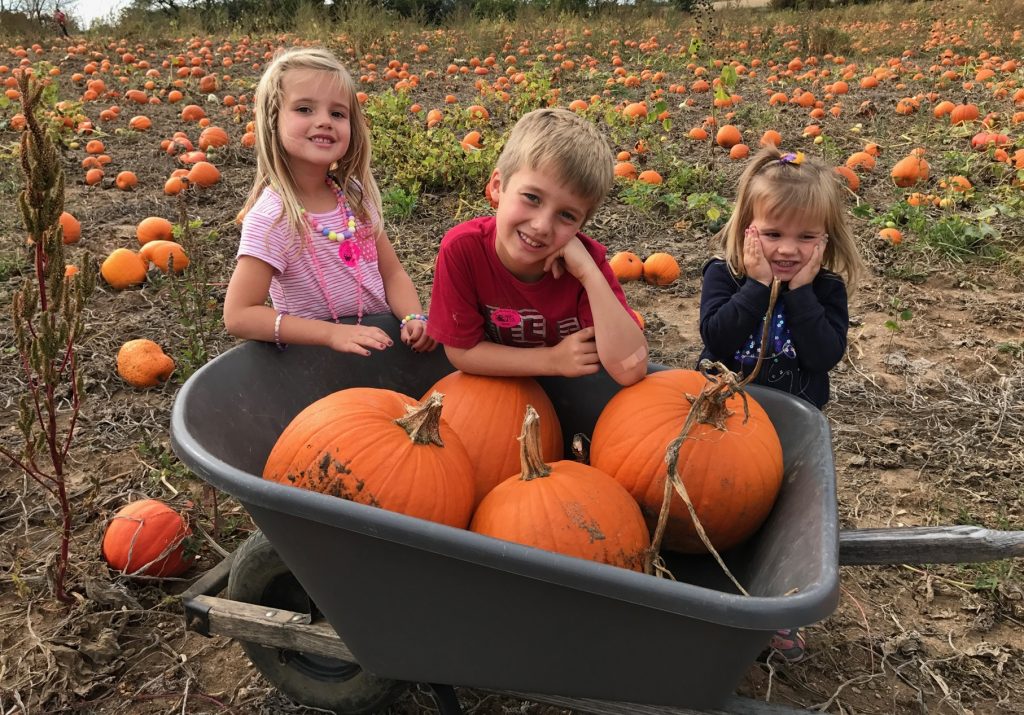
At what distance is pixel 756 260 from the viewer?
7.50 ft

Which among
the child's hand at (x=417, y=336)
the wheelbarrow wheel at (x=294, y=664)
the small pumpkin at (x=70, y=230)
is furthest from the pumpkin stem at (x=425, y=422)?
the small pumpkin at (x=70, y=230)

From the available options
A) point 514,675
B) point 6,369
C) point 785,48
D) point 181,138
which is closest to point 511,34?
point 785,48

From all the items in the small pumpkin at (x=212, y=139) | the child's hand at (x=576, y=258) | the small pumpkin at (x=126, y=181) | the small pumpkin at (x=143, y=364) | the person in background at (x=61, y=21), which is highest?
the person in background at (x=61, y=21)

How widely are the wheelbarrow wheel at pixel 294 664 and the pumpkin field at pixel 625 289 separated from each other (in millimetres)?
136

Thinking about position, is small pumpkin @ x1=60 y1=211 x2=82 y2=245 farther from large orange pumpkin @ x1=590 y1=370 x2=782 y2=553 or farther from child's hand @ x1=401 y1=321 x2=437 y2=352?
large orange pumpkin @ x1=590 y1=370 x2=782 y2=553

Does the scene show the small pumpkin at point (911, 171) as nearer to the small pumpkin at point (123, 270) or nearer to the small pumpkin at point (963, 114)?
the small pumpkin at point (963, 114)

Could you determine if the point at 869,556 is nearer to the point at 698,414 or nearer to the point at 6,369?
the point at 698,414

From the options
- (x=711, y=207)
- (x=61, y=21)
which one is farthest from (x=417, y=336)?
(x=61, y=21)

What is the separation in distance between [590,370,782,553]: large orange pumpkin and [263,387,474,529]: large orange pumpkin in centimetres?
38

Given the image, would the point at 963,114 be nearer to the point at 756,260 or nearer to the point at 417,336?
the point at 756,260

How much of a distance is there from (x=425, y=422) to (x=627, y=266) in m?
3.05

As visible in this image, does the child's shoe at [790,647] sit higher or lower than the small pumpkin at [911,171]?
lower

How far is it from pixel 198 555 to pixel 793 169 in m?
2.31

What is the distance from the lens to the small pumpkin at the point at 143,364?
350cm
